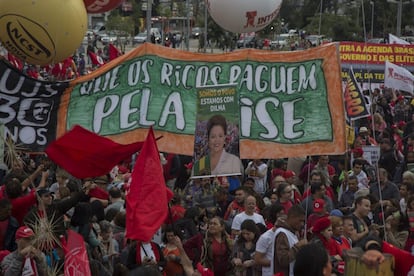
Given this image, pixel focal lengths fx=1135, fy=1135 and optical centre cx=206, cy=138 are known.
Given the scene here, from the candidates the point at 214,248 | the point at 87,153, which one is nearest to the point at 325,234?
the point at 214,248

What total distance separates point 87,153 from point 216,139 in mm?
1257

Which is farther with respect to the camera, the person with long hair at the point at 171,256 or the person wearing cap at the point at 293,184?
the person wearing cap at the point at 293,184

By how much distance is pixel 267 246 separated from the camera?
27.0 feet

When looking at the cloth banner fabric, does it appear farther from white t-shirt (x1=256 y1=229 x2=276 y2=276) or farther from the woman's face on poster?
white t-shirt (x1=256 y1=229 x2=276 y2=276)

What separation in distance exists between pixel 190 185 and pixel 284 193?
1592mm

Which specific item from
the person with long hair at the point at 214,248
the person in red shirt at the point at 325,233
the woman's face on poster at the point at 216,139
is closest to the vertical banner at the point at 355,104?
the woman's face on poster at the point at 216,139

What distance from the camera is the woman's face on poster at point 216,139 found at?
9.34 meters

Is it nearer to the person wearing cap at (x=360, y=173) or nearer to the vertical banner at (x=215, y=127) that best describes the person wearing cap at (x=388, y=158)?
the person wearing cap at (x=360, y=173)

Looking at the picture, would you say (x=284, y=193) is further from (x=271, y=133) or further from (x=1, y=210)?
(x=1, y=210)

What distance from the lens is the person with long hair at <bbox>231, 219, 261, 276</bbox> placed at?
8.58 m

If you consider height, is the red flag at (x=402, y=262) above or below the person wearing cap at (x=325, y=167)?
below

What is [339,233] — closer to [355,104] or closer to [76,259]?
[76,259]

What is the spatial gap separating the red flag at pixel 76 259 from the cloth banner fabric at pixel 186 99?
290 cm

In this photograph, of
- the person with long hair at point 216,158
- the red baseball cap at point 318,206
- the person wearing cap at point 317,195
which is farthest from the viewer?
the person wearing cap at point 317,195
